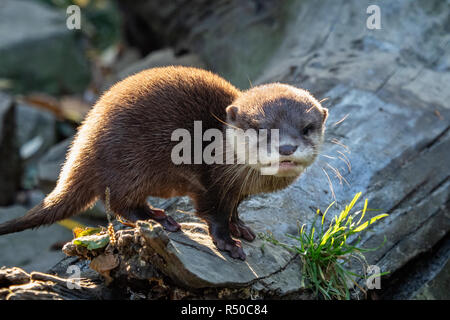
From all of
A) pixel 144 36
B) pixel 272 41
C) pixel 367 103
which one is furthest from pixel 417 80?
pixel 144 36

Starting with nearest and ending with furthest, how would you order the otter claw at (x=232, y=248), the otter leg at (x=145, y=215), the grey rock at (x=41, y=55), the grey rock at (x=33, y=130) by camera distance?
the otter claw at (x=232, y=248), the otter leg at (x=145, y=215), the grey rock at (x=33, y=130), the grey rock at (x=41, y=55)

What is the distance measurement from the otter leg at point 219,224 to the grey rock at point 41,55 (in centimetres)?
550

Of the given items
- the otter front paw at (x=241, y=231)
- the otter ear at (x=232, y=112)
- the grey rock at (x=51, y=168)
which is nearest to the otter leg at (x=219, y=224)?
the otter front paw at (x=241, y=231)

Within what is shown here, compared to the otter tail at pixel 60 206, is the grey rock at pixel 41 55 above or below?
above

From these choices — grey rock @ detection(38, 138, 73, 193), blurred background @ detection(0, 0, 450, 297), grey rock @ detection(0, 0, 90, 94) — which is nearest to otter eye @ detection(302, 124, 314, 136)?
blurred background @ detection(0, 0, 450, 297)

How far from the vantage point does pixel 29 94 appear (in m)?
7.16

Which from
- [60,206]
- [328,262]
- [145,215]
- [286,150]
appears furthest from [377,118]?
[60,206]

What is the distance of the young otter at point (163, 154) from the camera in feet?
7.76

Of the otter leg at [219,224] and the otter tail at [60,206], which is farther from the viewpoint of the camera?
the otter tail at [60,206]

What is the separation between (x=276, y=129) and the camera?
2221mm

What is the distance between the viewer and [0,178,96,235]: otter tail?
7.94 ft
